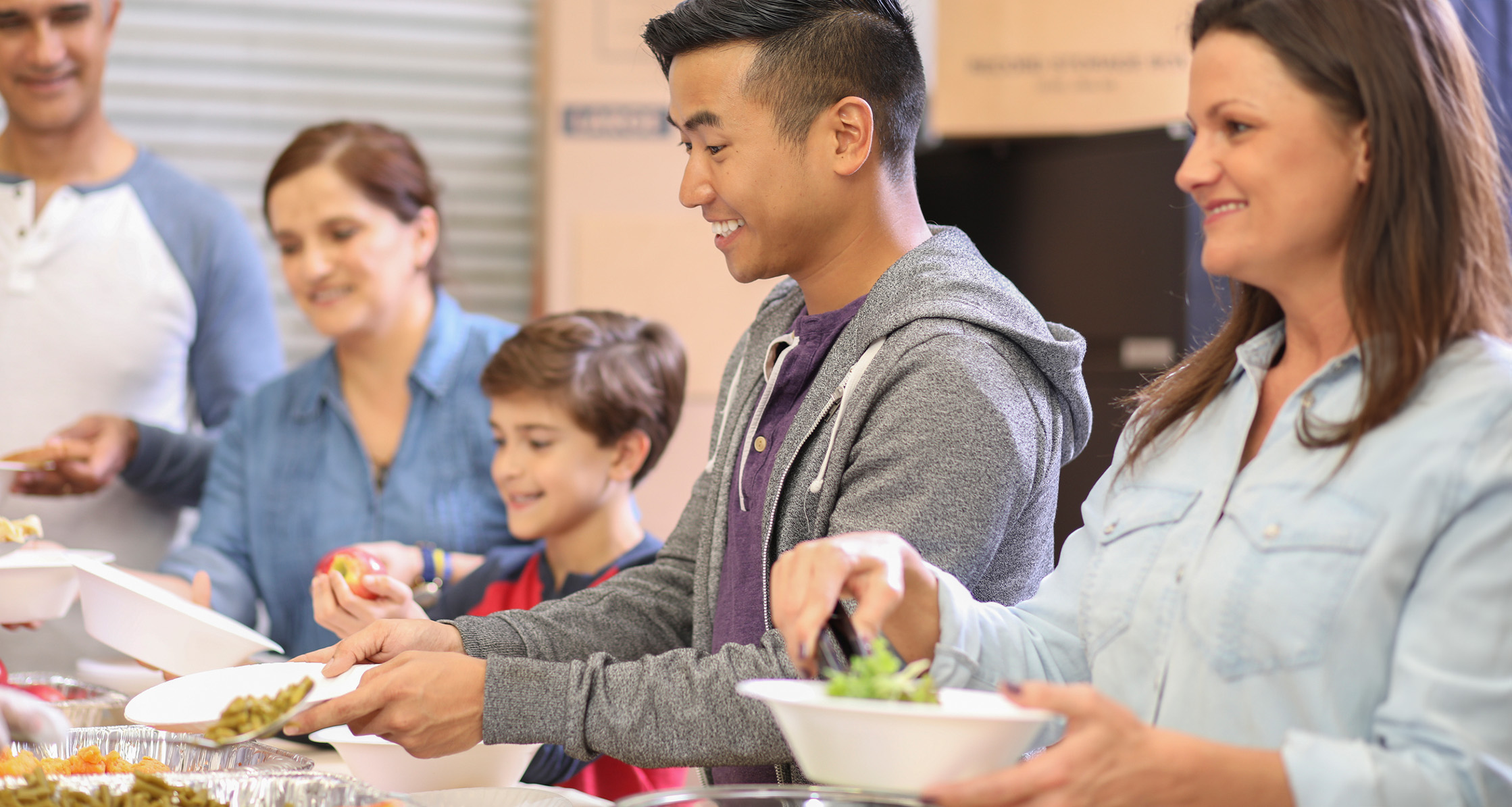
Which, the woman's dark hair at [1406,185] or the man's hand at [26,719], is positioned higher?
the woman's dark hair at [1406,185]

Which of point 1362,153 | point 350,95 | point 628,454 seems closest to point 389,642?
point 628,454

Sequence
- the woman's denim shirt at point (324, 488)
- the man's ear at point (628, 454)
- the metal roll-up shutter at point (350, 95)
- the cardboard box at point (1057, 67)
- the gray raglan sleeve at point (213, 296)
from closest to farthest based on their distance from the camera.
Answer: the man's ear at point (628, 454) → the woman's denim shirt at point (324, 488) → the gray raglan sleeve at point (213, 296) → the cardboard box at point (1057, 67) → the metal roll-up shutter at point (350, 95)

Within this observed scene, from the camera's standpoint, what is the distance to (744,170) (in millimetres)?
1437

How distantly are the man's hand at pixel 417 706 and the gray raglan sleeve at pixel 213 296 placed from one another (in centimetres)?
154

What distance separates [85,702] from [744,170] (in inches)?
42.6

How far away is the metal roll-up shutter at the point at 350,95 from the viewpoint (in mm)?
3447

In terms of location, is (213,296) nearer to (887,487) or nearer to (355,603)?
(355,603)

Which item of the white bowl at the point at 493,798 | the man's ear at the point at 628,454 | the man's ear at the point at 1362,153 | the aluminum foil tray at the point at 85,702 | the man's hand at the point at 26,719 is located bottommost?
the aluminum foil tray at the point at 85,702

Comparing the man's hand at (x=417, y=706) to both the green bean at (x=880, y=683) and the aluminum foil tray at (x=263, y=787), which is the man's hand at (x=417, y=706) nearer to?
the aluminum foil tray at (x=263, y=787)

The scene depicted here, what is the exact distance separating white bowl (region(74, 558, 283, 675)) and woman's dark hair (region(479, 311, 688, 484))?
2.35 ft

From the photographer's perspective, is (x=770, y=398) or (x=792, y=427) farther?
(x=770, y=398)


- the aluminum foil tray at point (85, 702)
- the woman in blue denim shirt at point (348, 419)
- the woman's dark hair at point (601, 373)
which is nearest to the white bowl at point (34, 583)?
the aluminum foil tray at point (85, 702)

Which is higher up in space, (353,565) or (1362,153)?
(1362,153)

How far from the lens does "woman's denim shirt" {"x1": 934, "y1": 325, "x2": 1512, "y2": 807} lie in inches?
35.3
